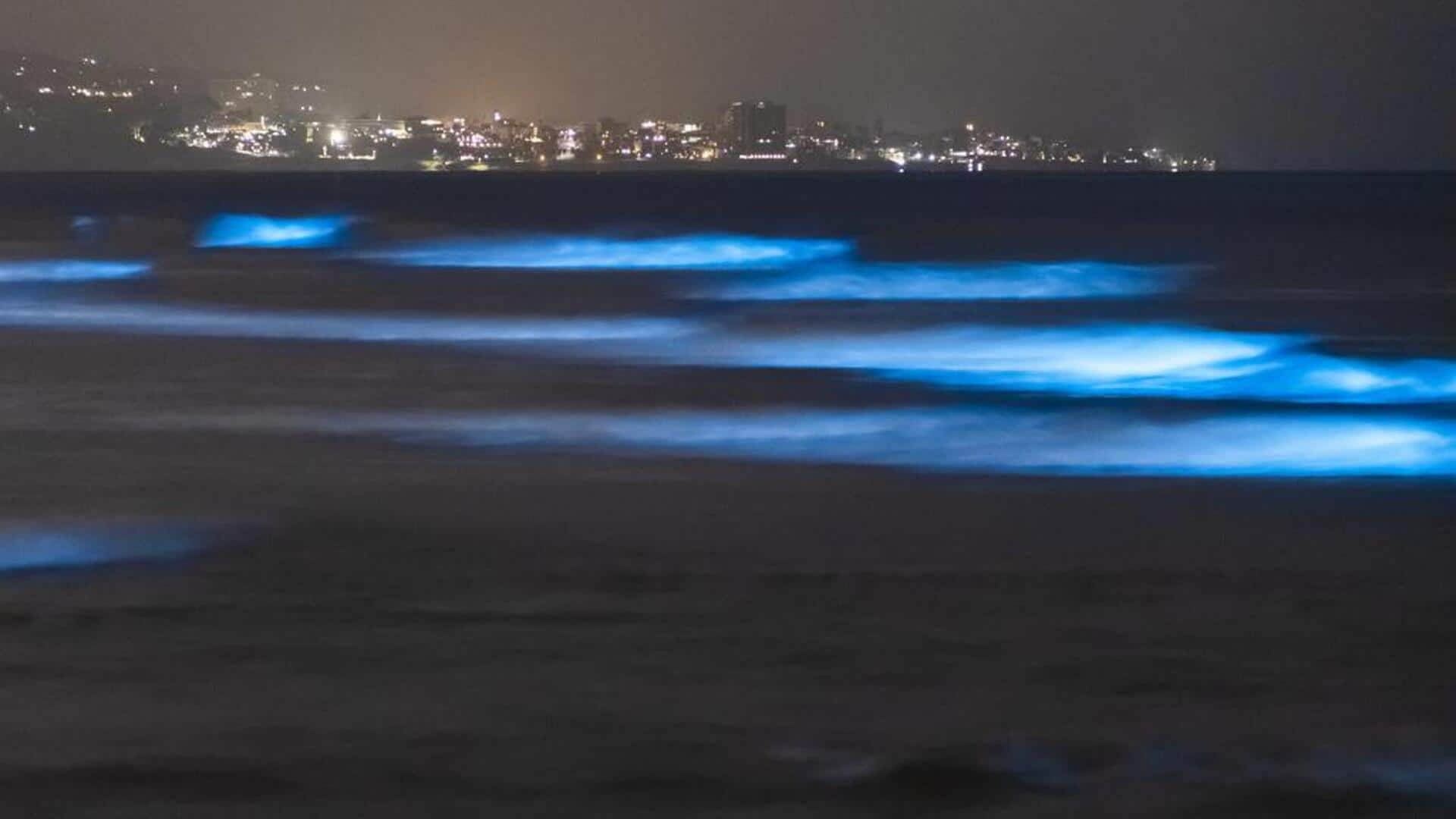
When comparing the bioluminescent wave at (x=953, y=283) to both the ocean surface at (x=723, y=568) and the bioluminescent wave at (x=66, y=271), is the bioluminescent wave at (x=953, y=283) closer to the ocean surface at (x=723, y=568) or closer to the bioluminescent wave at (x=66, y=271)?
the ocean surface at (x=723, y=568)

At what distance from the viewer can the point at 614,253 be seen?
36250 mm

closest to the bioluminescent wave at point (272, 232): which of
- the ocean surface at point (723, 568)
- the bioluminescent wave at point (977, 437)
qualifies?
the ocean surface at point (723, 568)

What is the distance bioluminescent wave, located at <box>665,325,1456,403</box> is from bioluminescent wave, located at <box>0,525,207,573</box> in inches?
305

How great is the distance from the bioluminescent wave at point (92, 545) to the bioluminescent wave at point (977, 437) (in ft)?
9.88

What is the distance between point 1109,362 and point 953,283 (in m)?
12.7

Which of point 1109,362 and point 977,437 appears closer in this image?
point 977,437

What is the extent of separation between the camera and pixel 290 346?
57.9ft

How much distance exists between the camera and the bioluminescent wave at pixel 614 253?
32.7 metres

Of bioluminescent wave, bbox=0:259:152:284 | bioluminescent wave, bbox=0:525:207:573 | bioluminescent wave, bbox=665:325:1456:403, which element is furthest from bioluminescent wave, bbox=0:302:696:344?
bioluminescent wave, bbox=0:525:207:573

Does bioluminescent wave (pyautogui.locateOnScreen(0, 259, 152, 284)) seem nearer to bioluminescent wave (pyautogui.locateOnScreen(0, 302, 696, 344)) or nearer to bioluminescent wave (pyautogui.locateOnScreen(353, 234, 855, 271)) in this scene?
bioluminescent wave (pyautogui.locateOnScreen(353, 234, 855, 271))

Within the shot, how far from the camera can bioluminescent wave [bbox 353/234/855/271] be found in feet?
107

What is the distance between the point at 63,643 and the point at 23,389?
8.21m

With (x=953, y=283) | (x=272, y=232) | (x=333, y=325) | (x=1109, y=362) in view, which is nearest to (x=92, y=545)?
(x=1109, y=362)

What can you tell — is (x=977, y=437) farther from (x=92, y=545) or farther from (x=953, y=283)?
(x=953, y=283)
